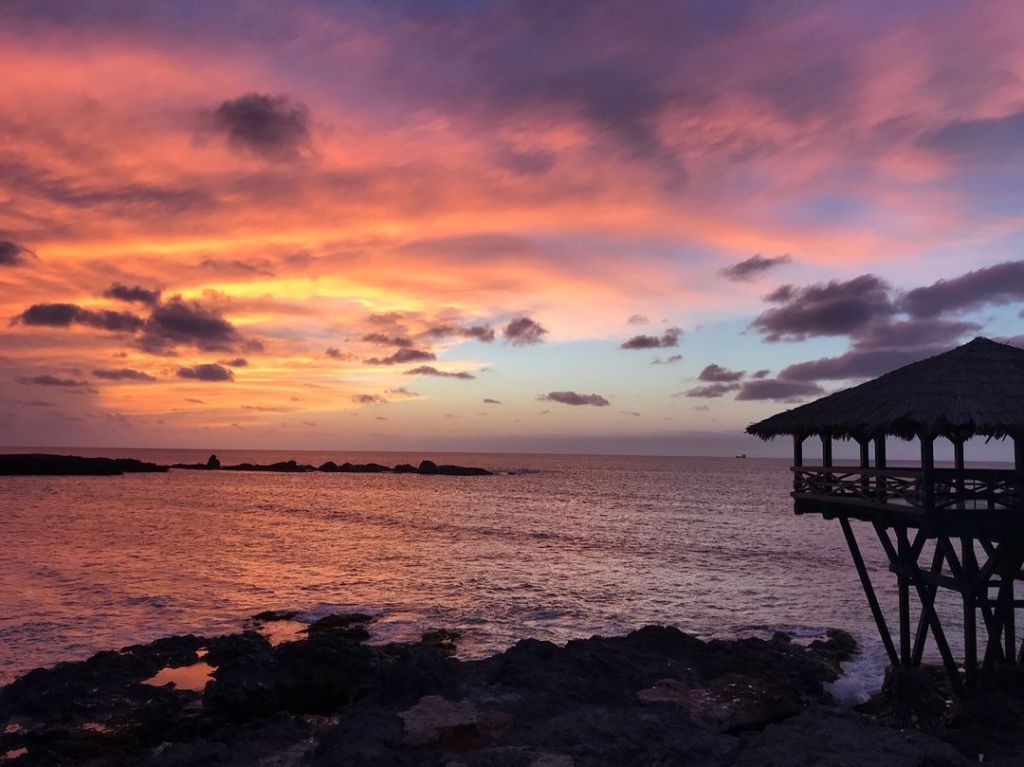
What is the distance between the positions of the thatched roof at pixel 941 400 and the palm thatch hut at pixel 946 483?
3cm

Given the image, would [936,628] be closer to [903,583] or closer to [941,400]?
[903,583]

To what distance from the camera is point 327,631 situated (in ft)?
93.7

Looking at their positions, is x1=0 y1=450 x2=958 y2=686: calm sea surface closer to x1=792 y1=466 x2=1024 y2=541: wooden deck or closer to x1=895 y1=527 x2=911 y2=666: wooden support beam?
x1=895 y1=527 x2=911 y2=666: wooden support beam

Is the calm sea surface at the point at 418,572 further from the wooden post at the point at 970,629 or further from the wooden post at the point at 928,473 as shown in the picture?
the wooden post at the point at 928,473

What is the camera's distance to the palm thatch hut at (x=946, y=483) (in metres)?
16.6

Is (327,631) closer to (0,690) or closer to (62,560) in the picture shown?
(0,690)

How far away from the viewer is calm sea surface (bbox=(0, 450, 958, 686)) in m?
29.8

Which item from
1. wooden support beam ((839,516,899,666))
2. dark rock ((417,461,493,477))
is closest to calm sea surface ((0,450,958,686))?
wooden support beam ((839,516,899,666))

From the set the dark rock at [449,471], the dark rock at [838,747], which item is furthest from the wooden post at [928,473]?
the dark rock at [449,471]

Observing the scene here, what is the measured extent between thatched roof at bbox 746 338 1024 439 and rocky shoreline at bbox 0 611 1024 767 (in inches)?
Answer: 247

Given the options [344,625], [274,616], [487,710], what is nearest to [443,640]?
[344,625]

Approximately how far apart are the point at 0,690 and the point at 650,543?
46.3 m

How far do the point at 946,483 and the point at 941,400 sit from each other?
1995 millimetres

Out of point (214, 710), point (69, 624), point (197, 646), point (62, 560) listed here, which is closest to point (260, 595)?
point (69, 624)
